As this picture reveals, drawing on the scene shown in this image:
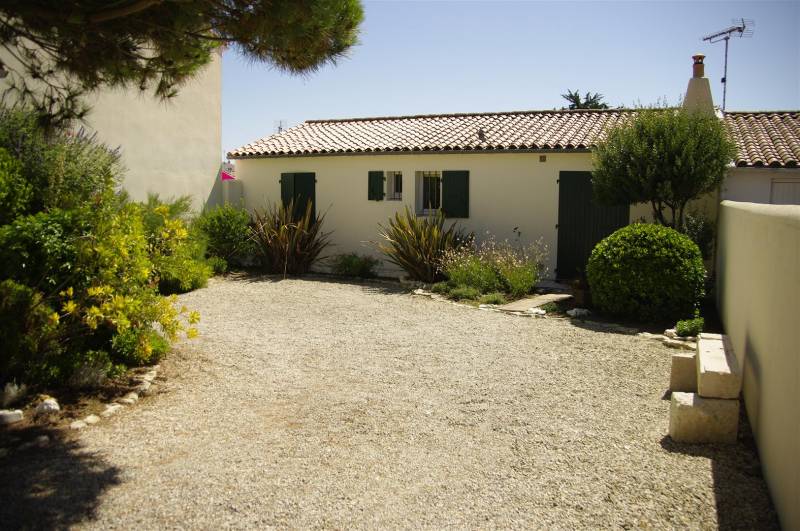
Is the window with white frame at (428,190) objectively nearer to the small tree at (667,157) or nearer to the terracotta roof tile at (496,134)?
the terracotta roof tile at (496,134)

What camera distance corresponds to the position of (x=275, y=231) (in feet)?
46.4

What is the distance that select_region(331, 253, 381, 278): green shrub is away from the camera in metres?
14.3

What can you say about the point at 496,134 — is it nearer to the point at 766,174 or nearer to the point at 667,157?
the point at 667,157

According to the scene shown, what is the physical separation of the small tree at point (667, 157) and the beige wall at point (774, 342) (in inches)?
163

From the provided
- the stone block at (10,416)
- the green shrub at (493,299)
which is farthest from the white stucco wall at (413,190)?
the stone block at (10,416)

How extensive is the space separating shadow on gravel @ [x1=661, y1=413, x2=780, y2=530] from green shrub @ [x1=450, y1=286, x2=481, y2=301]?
6330mm

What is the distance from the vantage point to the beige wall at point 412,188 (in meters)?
13.5

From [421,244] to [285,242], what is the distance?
309 centimetres

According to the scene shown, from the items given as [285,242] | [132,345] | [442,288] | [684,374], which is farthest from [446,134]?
[132,345]

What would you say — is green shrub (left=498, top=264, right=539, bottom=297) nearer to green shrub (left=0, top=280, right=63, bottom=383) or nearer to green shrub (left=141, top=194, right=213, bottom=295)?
green shrub (left=141, top=194, right=213, bottom=295)

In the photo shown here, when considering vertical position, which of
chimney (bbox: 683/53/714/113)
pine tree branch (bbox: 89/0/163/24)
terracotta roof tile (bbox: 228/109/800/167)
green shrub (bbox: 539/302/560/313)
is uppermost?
chimney (bbox: 683/53/714/113)

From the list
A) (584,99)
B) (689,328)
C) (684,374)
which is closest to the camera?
(684,374)

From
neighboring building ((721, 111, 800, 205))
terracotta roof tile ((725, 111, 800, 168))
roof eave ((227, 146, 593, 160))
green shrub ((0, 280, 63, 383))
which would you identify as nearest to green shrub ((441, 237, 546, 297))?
roof eave ((227, 146, 593, 160))

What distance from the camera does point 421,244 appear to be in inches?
508
